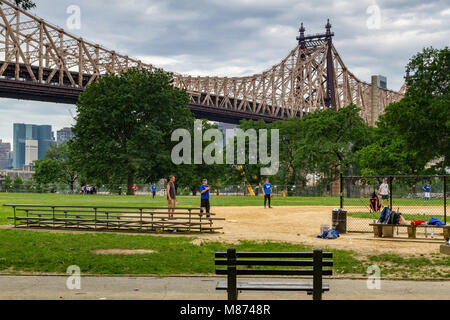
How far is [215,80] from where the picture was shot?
100 m

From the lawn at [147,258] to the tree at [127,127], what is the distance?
3620cm

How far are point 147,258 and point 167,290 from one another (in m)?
3.60

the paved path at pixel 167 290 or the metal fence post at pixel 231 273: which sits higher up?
the metal fence post at pixel 231 273

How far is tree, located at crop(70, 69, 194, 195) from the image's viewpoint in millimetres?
53188

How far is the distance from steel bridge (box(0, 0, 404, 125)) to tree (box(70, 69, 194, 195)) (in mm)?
14483

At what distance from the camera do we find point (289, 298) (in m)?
8.52

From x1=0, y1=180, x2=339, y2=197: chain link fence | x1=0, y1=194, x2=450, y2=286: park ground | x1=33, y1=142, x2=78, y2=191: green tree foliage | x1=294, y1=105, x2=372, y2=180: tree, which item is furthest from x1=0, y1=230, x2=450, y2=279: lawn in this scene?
x1=33, y1=142, x2=78, y2=191: green tree foliage

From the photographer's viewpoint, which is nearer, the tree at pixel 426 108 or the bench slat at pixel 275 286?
the bench slat at pixel 275 286

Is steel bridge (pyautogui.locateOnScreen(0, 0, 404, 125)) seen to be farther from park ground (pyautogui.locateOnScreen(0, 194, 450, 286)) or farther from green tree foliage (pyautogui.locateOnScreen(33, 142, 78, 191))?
park ground (pyautogui.locateOnScreen(0, 194, 450, 286))

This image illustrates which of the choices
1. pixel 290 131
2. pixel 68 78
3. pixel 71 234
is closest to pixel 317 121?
pixel 290 131

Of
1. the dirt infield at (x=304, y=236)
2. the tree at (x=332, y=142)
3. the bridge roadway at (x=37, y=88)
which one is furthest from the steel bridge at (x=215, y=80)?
the dirt infield at (x=304, y=236)

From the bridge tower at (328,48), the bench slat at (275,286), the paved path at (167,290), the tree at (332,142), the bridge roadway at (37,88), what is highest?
the bridge tower at (328,48)

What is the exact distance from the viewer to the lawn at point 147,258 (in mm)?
11203

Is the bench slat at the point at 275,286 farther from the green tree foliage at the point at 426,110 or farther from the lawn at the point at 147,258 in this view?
the green tree foliage at the point at 426,110
